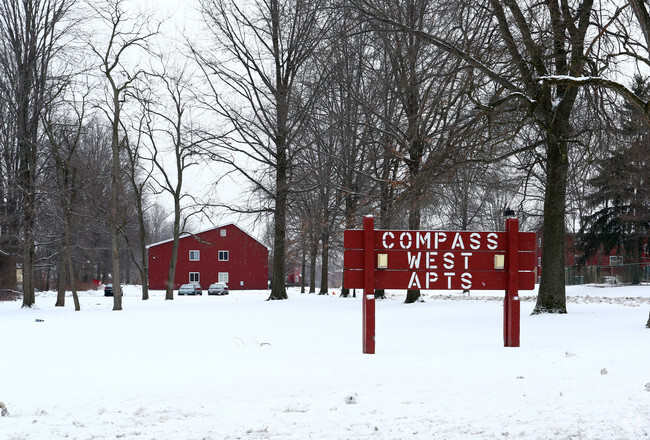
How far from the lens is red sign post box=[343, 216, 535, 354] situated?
9977 millimetres

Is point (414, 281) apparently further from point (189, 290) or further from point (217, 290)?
point (189, 290)

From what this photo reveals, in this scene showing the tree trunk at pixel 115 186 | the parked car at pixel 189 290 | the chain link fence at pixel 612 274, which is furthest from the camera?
the parked car at pixel 189 290

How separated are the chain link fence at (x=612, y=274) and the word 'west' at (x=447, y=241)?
38.2 metres

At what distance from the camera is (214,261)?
69.0 meters

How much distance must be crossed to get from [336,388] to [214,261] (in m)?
63.2

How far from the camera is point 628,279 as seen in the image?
147ft

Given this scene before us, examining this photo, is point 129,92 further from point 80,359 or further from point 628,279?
point 628,279

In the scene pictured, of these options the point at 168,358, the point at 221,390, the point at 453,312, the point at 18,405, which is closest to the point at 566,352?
the point at 221,390

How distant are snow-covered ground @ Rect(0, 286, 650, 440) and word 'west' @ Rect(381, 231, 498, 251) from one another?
1.63 metres

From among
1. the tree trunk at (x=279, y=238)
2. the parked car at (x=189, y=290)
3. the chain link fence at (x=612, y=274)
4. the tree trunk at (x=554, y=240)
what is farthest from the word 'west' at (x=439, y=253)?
the parked car at (x=189, y=290)

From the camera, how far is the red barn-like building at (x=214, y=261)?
68375mm

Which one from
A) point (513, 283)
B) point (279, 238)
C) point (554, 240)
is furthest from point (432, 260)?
point (279, 238)

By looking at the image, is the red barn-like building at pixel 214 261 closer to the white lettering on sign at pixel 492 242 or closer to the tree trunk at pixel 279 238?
the tree trunk at pixel 279 238

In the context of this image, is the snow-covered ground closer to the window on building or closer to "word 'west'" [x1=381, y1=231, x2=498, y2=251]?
"word 'west'" [x1=381, y1=231, x2=498, y2=251]
